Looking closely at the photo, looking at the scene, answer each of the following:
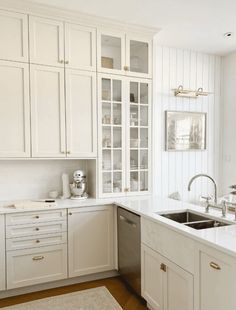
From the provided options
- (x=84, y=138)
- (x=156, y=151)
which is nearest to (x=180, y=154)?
(x=156, y=151)

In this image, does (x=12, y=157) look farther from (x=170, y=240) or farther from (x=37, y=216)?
(x=170, y=240)

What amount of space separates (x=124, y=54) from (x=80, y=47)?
1.65 ft

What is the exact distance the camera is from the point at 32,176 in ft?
9.80

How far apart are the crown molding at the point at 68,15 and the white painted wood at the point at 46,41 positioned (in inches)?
2.4

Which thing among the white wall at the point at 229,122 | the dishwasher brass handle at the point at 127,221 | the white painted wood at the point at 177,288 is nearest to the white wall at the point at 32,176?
the dishwasher brass handle at the point at 127,221

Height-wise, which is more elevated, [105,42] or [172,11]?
[172,11]

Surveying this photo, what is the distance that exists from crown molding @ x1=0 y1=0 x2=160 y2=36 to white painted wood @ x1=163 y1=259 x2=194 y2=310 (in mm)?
2388

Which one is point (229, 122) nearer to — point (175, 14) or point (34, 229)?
point (175, 14)

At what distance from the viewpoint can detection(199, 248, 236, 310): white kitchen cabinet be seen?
4.63 ft

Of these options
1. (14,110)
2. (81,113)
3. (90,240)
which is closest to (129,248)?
(90,240)

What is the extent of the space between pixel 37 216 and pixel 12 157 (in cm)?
61

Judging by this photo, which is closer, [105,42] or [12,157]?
[12,157]

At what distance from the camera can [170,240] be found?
1.90 meters

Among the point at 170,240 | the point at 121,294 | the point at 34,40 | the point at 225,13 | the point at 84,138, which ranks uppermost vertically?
the point at 225,13
